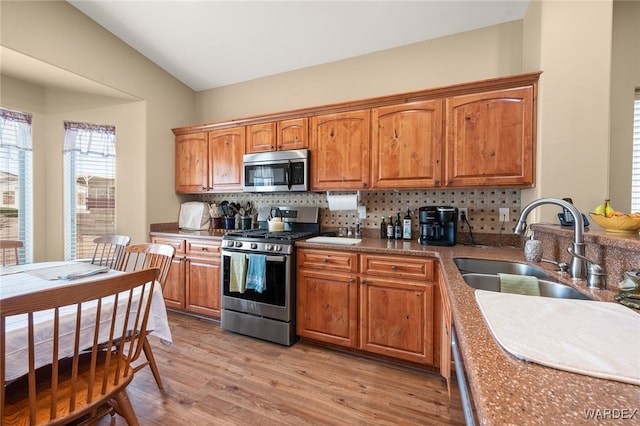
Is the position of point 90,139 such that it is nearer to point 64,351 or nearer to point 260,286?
point 260,286

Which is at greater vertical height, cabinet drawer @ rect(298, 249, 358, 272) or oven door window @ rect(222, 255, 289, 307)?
cabinet drawer @ rect(298, 249, 358, 272)

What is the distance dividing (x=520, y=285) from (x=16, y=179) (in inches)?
175

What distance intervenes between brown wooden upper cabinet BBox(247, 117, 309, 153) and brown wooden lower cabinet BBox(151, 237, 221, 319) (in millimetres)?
1141

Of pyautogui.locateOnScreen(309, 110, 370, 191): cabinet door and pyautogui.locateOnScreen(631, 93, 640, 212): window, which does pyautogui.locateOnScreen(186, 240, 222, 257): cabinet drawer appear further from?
pyautogui.locateOnScreen(631, 93, 640, 212): window

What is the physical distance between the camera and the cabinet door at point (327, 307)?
87.8 inches

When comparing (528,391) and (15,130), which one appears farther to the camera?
→ (15,130)

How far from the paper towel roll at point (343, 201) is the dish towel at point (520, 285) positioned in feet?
5.02

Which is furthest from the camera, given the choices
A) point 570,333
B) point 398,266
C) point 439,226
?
point 439,226

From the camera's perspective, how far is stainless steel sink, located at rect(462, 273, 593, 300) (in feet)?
3.73

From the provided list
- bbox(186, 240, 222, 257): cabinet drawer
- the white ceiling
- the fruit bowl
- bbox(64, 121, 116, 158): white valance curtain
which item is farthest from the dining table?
the white ceiling

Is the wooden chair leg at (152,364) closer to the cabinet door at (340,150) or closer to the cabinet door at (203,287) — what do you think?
the cabinet door at (203,287)

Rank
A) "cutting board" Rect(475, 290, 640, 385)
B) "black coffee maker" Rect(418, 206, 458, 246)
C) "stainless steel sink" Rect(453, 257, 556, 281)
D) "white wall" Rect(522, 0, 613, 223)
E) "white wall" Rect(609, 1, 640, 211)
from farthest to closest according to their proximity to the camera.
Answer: "black coffee maker" Rect(418, 206, 458, 246)
"white wall" Rect(609, 1, 640, 211)
"white wall" Rect(522, 0, 613, 223)
"stainless steel sink" Rect(453, 257, 556, 281)
"cutting board" Rect(475, 290, 640, 385)

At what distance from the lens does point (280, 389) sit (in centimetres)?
183

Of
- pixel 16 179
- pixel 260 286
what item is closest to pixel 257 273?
pixel 260 286
